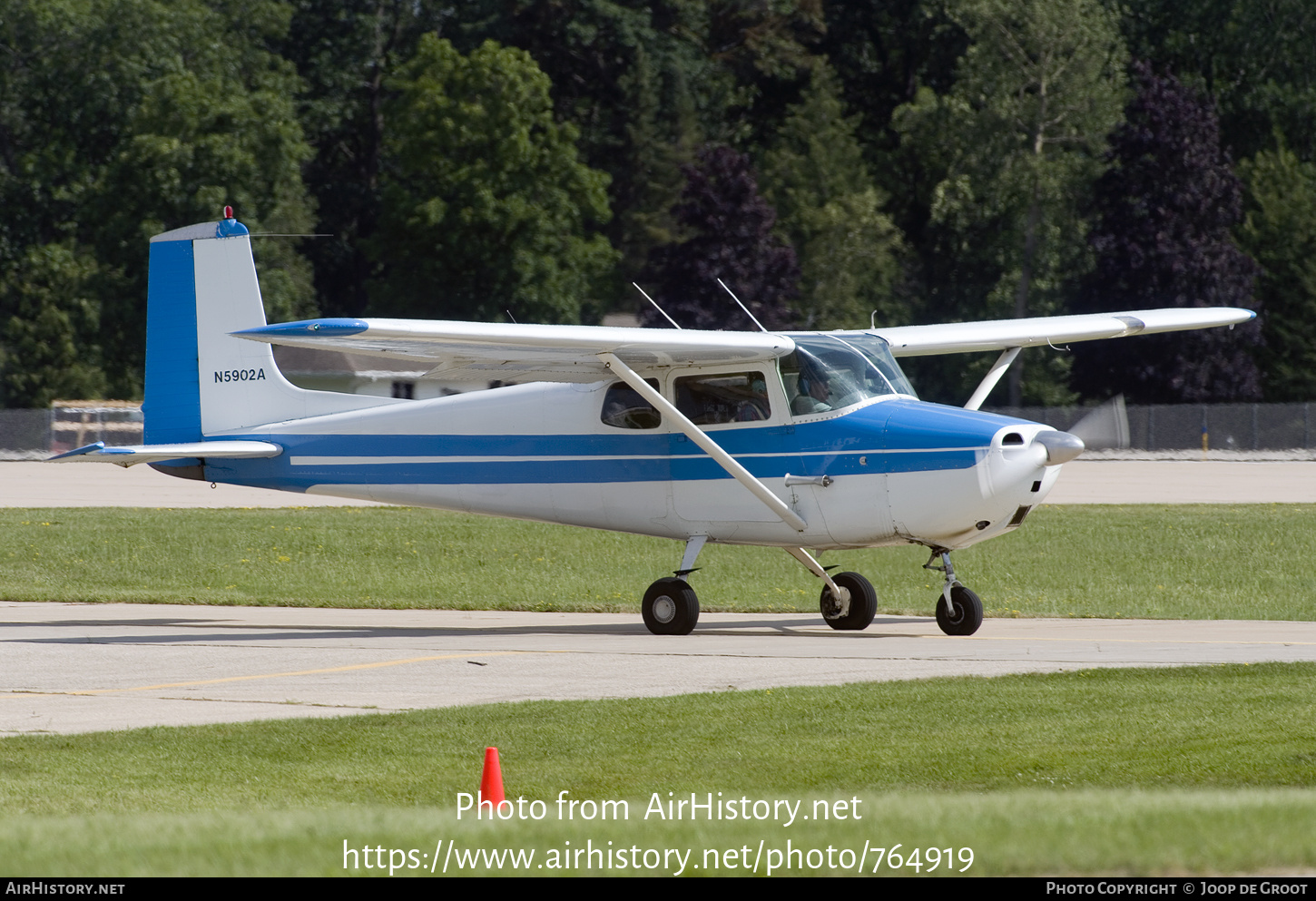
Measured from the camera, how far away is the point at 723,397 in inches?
611

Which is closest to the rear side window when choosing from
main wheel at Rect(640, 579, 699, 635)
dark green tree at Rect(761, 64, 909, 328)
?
main wheel at Rect(640, 579, 699, 635)

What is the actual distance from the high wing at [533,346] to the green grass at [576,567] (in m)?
4.02

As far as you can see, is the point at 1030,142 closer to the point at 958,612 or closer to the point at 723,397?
the point at 723,397

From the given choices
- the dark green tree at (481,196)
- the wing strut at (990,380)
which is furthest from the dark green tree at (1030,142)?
the wing strut at (990,380)

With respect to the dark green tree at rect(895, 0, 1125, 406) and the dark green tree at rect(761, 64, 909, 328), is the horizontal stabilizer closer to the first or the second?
the dark green tree at rect(761, 64, 909, 328)

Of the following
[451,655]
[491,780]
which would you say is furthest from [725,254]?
[491,780]

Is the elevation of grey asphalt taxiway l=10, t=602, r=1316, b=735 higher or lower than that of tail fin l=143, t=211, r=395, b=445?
lower

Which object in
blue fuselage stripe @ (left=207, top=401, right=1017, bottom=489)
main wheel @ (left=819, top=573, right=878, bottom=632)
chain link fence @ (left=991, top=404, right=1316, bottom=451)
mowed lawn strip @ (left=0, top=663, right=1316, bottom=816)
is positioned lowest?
chain link fence @ (left=991, top=404, right=1316, bottom=451)

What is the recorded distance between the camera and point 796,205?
2830 inches

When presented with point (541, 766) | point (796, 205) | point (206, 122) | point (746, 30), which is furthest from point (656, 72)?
point (541, 766)

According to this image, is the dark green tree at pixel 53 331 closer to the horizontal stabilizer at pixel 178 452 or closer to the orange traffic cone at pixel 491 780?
the horizontal stabilizer at pixel 178 452

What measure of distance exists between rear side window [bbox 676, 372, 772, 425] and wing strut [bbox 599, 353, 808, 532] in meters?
0.39

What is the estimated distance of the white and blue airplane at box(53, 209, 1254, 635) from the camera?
47.4 ft

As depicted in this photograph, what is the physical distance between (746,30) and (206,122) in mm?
26142
